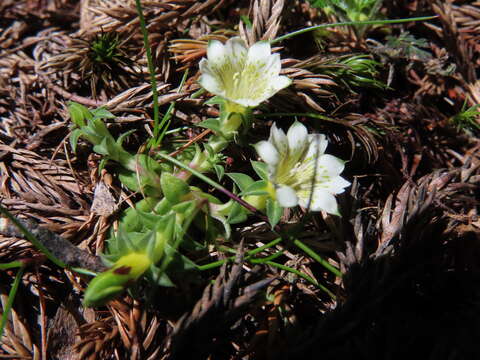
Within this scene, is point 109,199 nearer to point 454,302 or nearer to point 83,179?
point 83,179

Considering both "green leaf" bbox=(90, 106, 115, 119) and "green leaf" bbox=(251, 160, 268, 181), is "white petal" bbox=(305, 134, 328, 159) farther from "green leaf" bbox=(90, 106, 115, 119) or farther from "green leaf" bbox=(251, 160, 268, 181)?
"green leaf" bbox=(90, 106, 115, 119)

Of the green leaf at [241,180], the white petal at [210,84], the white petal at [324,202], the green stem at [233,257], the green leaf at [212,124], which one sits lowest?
the green stem at [233,257]

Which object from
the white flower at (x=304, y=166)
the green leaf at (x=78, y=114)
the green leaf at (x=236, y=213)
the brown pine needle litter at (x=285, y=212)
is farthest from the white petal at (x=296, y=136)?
the green leaf at (x=78, y=114)

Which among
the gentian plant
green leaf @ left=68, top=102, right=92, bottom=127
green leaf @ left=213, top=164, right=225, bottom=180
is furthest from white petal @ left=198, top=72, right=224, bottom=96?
green leaf @ left=68, top=102, right=92, bottom=127

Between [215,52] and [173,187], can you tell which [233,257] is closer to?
[173,187]

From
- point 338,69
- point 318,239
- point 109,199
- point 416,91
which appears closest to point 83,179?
point 109,199

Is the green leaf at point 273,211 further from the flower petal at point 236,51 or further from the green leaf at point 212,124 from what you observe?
the flower petal at point 236,51
